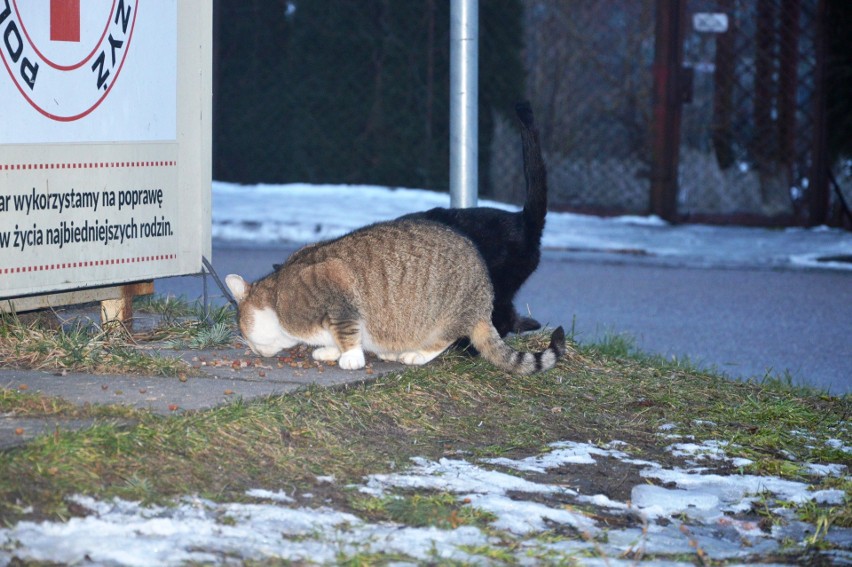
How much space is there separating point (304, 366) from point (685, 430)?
1592 mm

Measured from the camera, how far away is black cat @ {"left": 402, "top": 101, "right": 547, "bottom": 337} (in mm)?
5531

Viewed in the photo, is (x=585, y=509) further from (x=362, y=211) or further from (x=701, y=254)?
(x=362, y=211)

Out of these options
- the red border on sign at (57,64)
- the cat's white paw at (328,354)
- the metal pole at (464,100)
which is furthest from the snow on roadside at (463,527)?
the metal pole at (464,100)

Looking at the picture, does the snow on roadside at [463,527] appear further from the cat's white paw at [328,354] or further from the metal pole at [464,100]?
the metal pole at [464,100]

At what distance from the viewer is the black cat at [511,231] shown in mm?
5531

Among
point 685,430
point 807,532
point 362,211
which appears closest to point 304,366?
point 685,430

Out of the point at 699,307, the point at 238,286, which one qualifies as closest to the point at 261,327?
the point at 238,286

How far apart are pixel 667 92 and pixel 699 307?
433 cm

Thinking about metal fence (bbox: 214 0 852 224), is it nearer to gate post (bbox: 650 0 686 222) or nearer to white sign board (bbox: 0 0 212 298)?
gate post (bbox: 650 0 686 222)

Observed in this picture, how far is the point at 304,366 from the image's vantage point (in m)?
4.86

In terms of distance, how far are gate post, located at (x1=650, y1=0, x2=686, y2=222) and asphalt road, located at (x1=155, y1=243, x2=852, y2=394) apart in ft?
6.38

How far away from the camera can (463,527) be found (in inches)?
122

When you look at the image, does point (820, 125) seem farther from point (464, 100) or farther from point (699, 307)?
point (464, 100)

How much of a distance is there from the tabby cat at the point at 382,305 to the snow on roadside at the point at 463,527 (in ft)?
3.91
